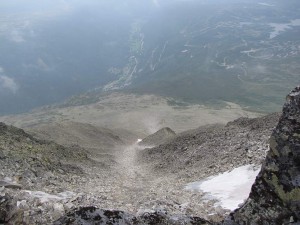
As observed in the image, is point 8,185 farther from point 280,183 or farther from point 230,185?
point 230,185

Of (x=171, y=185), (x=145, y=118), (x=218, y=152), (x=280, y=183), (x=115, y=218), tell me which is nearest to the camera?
(x=280, y=183)

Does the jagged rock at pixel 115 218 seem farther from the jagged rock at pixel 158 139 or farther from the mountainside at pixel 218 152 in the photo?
the jagged rock at pixel 158 139

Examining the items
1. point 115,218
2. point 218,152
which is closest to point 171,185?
point 218,152

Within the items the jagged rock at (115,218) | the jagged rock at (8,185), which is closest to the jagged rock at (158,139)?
the jagged rock at (8,185)

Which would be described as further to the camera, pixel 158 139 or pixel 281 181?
pixel 158 139

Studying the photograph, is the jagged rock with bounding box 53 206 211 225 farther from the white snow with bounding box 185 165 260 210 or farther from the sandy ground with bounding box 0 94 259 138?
the sandy ground with bounding box 0 94 259 138

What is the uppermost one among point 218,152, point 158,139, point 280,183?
point 158,139

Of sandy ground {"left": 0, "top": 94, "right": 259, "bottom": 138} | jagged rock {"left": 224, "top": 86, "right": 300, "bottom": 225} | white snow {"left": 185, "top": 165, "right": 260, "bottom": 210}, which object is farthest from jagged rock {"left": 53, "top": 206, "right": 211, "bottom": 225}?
sandy ground {"left": 0, "top": 94, "right": 259, "bottom": 138}

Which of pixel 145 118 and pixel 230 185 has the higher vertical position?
pixel 145 118
